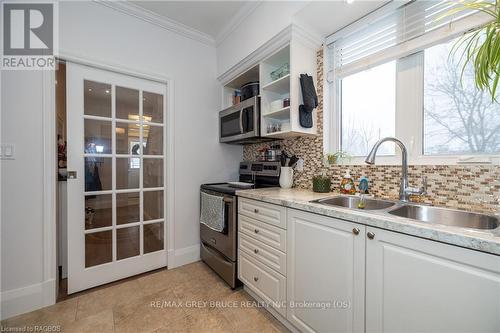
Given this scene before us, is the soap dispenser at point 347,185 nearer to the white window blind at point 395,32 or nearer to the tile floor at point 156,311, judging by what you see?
the white window blind at point 395,32

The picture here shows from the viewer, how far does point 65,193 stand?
1878 mm

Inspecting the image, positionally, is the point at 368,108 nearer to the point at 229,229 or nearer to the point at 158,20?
the point at 229,229

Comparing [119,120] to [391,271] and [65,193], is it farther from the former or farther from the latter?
[391,271]

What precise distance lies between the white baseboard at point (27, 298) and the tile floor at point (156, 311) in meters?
0.05

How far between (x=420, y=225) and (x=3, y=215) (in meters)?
2.60

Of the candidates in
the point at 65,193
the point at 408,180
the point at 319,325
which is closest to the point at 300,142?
the point at 408,180

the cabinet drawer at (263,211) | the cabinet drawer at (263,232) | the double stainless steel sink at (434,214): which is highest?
the double stainless steel sink at (434,214)

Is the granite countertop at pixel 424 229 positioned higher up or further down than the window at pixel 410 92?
further down

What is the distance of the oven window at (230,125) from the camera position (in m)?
2.24

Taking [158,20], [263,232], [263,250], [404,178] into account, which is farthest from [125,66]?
[404,178]

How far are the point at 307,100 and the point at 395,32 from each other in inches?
29.6

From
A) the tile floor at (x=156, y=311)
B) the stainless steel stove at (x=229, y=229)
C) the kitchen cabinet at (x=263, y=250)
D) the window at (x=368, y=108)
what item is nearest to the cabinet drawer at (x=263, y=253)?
the kitchen cabinet at (x=263, y=250)

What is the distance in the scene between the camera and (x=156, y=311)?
158 centimetres

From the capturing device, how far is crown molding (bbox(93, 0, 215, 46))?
76.8 inches
